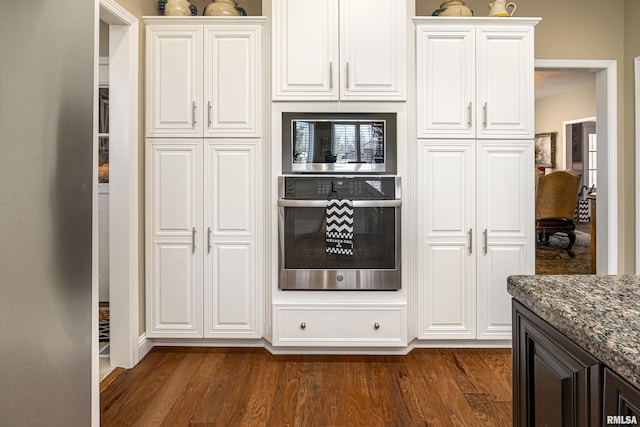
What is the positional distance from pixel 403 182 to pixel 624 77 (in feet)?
6.95

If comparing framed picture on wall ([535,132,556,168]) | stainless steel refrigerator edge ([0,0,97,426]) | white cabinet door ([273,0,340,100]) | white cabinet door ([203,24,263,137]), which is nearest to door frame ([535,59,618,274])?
white cabinet door ([273,0,340,100])

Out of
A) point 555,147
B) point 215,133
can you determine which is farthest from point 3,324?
point 555,147

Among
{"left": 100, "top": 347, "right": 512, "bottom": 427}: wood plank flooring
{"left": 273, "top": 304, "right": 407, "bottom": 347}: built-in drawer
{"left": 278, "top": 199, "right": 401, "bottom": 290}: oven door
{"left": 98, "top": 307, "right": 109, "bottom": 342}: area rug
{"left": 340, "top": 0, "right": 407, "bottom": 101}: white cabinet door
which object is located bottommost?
{"left": 100, "top": 347, "right": 512, "bottom": 427}: wood plank flooring

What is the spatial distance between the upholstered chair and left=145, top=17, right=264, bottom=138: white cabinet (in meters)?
4.89

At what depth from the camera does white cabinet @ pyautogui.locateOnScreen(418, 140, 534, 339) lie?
2.72 meters

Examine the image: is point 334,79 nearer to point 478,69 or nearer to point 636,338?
point 478,69

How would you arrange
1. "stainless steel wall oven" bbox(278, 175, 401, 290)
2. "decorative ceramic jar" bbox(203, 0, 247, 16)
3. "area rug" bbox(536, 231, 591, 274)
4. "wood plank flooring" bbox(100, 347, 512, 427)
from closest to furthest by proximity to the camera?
"wood plank flooring" bbox(100, 347, 512, 427) → "stainless steel wall oven" bbox(278, 175, 401, 290) → "decorative ceramic jar" bbox(203, 0, 247, 16) → "area rug" bbox(536, 231, 591, 274)

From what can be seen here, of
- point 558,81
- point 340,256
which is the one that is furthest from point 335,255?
point 558,81

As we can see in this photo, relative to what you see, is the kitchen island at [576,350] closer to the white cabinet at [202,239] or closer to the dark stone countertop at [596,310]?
the dark stone countertop at [596,310]

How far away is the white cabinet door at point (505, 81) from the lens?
8.88 feet

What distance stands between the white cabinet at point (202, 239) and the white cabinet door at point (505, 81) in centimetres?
156

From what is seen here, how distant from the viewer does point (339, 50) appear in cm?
262

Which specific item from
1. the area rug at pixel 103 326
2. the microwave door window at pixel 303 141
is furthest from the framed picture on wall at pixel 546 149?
the area rug at pixel 103 326

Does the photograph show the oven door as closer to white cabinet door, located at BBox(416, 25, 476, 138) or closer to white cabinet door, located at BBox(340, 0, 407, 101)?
white cabinet door, located at BBox(416, 25, 476, 138)
